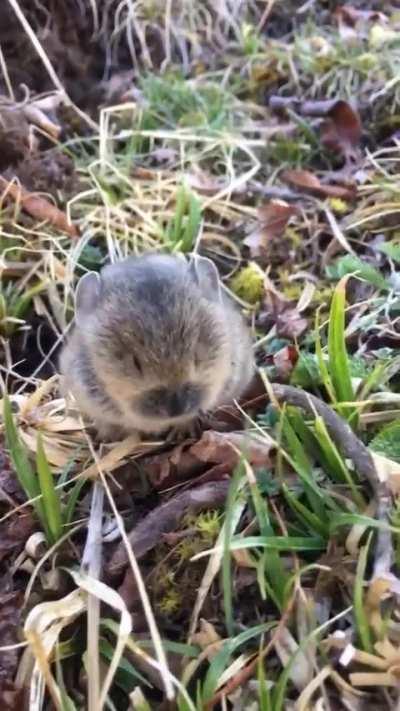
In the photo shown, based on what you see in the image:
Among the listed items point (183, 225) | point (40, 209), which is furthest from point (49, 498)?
point (40, 209)

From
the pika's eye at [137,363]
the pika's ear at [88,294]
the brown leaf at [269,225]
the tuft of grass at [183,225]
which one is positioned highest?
the pika's ear at [88,294]

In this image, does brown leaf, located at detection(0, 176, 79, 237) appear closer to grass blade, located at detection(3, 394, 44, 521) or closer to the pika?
the pika

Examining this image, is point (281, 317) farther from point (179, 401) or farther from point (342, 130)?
point (342, 130)

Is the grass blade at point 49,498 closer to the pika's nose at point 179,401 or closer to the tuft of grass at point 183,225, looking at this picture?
the pika's nose at point 179,401

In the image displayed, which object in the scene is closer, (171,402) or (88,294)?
(171,402)

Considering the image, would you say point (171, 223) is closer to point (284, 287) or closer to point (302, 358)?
point (284, 287)

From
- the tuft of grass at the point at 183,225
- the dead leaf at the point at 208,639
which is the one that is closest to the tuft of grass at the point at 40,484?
the dead leaf at the point at 208,639

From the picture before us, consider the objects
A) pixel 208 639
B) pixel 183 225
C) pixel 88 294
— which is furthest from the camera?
pixel 183 225
